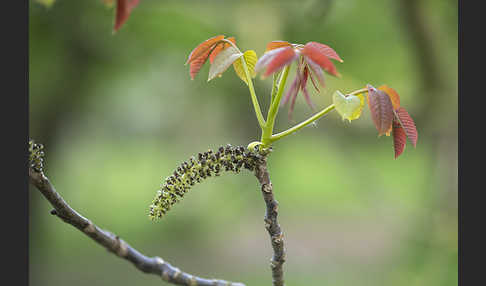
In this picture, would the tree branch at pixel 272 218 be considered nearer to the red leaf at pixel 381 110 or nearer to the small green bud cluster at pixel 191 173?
the small green bud cluster at pixel 191 173

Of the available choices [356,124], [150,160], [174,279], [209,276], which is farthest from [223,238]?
[174,279]

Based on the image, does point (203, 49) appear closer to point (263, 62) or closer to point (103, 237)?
point (263, 62)

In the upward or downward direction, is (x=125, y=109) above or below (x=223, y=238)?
above

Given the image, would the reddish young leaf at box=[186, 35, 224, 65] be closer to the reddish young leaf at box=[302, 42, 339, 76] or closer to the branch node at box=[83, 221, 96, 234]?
the reddish young leaf at box=[302, 42, 339, 76]

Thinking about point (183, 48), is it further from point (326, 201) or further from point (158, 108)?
point (326, 201)

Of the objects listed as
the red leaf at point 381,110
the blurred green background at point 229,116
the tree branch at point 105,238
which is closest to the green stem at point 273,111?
the red leaf at point 381,110

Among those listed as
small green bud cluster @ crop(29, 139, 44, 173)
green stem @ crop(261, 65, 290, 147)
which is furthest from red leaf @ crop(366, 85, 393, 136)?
small green bud cluster @ crop(29, 139, 44, 173)
